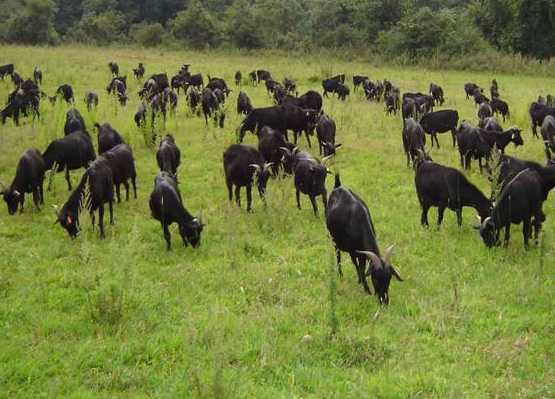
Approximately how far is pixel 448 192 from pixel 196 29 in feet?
149

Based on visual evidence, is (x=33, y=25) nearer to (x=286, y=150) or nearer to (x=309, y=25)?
(x=309, y=25)

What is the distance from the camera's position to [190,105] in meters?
22.3

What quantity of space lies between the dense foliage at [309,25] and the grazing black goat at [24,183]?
33666 mm

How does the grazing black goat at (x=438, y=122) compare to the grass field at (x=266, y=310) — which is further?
the grazing black goat at (x=438, y=122)

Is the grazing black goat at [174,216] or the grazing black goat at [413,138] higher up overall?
the grazing black goat at [413,138]

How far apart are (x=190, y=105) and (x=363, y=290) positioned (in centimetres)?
1524

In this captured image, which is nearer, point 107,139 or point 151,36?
point 107,139

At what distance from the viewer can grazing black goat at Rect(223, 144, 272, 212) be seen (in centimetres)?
1172

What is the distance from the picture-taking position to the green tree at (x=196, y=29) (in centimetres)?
5231

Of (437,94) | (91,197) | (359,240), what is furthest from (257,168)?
(437,94)

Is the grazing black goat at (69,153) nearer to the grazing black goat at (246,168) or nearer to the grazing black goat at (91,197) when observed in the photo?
the grazing black goat at (91,197)

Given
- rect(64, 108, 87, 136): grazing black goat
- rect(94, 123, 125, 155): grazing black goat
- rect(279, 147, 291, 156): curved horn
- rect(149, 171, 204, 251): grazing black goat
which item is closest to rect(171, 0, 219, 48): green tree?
rect(64, 108, 87, 136): grazing black goat

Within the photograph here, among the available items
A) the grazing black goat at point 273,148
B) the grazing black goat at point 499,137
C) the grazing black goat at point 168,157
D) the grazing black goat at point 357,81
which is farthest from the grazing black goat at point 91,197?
the grazing black goat at point 357,81

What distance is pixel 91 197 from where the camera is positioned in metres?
10.3
